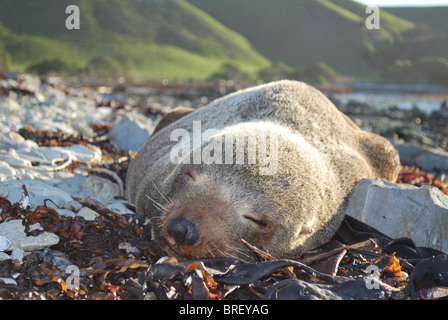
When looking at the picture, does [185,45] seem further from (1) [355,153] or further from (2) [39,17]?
(1) [355,153]

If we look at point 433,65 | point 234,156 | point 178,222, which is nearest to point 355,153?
point 234,156

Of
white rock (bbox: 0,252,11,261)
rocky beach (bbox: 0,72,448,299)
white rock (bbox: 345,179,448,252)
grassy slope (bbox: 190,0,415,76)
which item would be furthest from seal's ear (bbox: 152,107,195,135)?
Result: grassy slope (bbox: 190,0,415,76)

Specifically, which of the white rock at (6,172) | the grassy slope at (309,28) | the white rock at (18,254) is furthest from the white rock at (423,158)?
the grassy slope at (309,28)

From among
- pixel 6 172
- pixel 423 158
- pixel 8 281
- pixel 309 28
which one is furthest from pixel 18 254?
pixel 309 28

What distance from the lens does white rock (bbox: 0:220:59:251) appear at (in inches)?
152

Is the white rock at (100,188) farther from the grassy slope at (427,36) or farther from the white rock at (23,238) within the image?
the grassy slope at (427,36)

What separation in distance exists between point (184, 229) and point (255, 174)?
0.79 m

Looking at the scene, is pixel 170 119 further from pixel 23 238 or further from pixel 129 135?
pixel 23 238

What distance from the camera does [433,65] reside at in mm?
63125

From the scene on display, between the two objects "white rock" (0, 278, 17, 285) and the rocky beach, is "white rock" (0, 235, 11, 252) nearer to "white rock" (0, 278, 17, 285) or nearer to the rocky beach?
Answer: the rocky beach

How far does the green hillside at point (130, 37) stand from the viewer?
91.9 m

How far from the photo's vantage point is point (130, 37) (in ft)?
378

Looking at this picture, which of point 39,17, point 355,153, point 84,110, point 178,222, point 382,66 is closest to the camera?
point 178,222
